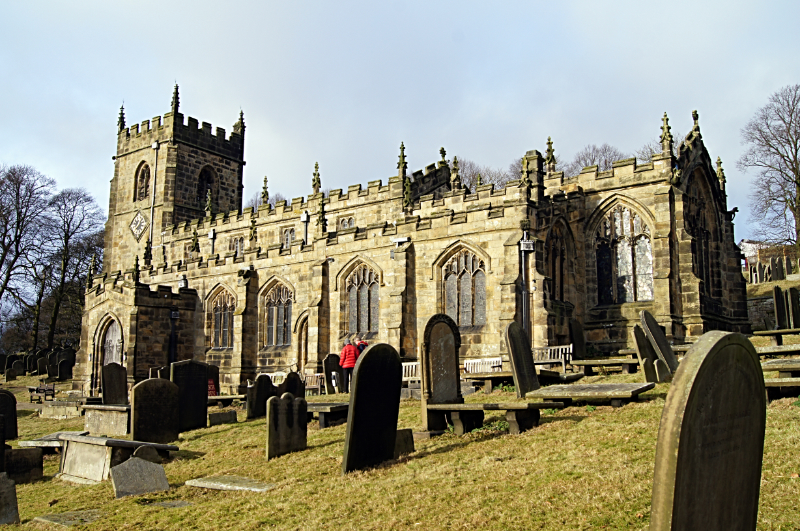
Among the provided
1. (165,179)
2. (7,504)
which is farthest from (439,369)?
(165,179)

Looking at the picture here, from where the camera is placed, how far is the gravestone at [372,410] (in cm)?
783

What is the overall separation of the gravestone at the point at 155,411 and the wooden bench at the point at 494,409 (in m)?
5.54

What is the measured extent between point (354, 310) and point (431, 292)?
3614 millimetres

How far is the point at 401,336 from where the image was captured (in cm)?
2227

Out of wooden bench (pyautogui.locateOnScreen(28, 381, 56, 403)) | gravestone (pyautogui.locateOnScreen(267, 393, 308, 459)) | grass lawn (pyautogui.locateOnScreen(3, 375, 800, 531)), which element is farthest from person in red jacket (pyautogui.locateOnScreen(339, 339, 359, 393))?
wooden bench (pyautogui.locateOnScreen(28, 381, 56, 403))

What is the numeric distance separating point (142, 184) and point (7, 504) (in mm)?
40667

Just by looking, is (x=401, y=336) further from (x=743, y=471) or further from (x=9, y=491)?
(x=743, y=471)

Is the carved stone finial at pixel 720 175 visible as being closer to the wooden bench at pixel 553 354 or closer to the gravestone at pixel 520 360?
the wooden bench at pixel 553 354

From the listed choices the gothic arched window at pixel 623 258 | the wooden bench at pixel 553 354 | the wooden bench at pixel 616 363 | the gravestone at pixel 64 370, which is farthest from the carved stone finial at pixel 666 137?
the gravestone at pixel 64 370

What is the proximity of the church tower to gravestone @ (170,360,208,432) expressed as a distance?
30.5 meters

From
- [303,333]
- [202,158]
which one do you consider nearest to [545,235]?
[303,333]

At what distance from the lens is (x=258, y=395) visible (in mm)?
14602

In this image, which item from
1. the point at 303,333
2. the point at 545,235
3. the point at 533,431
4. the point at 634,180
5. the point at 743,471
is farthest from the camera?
the point at 303,333

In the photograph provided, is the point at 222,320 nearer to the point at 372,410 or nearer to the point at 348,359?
the point at 348,359
